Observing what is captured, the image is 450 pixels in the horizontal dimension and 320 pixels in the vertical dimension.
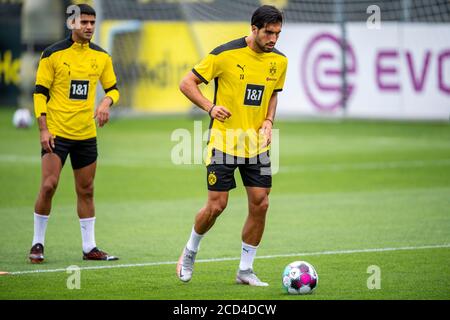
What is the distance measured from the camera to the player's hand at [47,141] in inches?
420

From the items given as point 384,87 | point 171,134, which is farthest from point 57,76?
point 384,87

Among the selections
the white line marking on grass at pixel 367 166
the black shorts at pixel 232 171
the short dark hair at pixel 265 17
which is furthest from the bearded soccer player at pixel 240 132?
the white line marking on grass at pixel 367 166

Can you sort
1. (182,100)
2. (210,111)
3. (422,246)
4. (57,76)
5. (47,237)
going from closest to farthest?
(210,111)
(57,76)
(422,246)
(47,237)
(182,100)

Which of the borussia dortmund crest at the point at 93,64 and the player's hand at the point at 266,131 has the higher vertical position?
the borussia dortmund crest at the point at 93,64

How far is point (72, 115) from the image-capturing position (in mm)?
10945

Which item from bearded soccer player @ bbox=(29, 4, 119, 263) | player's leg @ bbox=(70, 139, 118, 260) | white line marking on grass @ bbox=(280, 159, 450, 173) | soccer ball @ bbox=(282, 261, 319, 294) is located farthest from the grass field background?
bearded soccer player @ bbox=(29, 4, 119, 263)

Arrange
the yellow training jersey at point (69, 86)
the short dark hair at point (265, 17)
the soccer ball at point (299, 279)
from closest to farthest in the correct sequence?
the soccer ball at point (299, 279)
the short dark hair at point (265, 17)
the yellow training jersey at point (69, 86)

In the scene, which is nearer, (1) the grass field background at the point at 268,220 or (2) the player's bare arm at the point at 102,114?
(1) the grass field background at the point at 268,220

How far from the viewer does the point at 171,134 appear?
86.0 ft

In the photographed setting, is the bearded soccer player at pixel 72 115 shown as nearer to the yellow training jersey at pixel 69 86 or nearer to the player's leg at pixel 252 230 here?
the yellow training jersey at pixel 69 86

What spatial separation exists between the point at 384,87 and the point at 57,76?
17.0 m

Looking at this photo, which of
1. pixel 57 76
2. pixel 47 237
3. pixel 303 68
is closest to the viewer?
pixel 57 76

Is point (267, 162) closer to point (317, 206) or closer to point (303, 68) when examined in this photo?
point (317, 206)

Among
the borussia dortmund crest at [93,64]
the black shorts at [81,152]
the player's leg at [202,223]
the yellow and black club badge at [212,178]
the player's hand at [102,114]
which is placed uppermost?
the borussia dortmund crest at [93,64]
